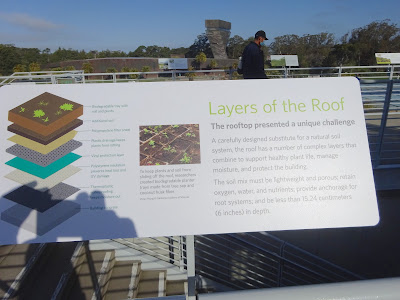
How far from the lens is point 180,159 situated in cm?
168

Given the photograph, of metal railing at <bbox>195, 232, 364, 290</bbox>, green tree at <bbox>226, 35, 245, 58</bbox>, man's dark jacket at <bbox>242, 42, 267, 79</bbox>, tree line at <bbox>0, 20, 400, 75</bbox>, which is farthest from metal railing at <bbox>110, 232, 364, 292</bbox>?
green tree at <bbox>226, 35, 245, 58</bbox>

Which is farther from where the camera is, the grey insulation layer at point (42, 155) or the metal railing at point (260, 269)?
the metal railing at point (260, 269)

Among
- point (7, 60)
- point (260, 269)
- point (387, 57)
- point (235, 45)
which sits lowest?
point (260, 269)

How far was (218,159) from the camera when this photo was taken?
66.3 inches

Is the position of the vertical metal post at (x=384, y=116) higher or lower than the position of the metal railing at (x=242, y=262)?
higher

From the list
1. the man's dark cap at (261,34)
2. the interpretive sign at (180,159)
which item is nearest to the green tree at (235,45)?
the man's dark cap at (261,34)

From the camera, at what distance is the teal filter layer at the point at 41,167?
161 centimetres

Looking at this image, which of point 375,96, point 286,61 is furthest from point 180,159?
point 286,61

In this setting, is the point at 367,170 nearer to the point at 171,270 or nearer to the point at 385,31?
the point at 171,270

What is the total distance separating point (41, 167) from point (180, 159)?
76 cm

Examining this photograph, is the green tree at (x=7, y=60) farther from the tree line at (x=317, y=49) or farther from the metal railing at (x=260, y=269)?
the metal railing at (x=260, y=269)

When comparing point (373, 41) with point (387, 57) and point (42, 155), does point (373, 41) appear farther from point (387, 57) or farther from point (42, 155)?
point (42, 155)

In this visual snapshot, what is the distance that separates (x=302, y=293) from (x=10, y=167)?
1.60 meters

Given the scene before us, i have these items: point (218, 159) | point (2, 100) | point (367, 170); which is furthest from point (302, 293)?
point (2, 100)
